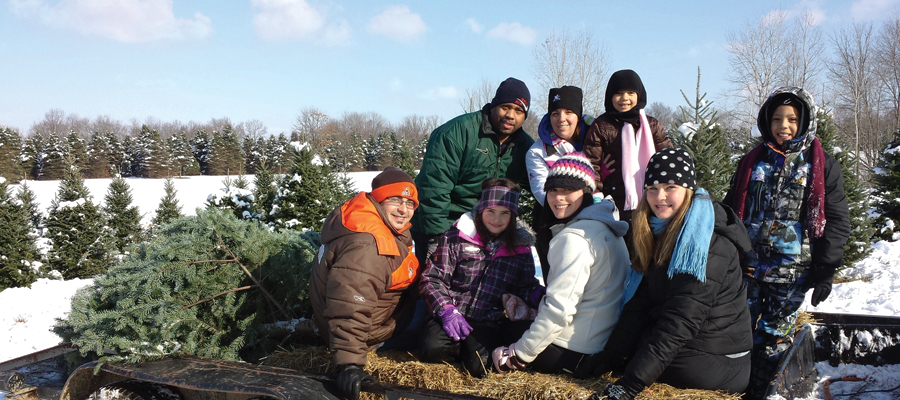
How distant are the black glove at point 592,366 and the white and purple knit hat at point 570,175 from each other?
0.95 meters

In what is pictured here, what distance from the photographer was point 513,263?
131 inches

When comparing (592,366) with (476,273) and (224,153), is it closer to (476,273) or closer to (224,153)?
(476,273)

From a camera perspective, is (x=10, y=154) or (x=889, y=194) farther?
(x=10, y=154)

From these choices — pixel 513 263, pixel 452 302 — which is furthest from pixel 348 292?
pixel 513 263

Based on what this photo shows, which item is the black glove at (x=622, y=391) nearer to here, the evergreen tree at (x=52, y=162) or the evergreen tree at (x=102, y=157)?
the evergreen tree at (x=102, y=157)

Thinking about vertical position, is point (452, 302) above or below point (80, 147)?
below

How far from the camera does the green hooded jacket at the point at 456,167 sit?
4.02 meters

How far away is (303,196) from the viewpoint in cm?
1014

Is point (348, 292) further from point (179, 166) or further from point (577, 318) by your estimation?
point (179, 166)

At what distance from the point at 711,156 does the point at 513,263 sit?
5384mm

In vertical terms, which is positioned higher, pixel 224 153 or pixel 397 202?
pixel 224 153

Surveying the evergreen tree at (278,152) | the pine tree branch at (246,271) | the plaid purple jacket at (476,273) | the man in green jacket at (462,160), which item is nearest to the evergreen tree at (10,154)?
the evergreen tree at (278,152)

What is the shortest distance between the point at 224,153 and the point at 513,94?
126 ft

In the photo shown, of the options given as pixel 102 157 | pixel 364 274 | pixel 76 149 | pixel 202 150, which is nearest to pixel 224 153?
pixel 202 150
